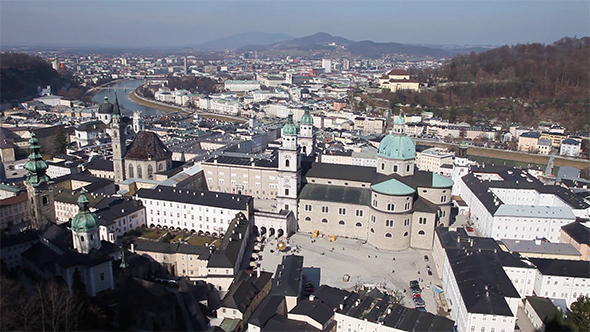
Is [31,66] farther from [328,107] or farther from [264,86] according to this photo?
[328,107]

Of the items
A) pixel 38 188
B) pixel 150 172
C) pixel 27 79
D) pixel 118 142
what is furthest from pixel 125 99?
pixel 38 188

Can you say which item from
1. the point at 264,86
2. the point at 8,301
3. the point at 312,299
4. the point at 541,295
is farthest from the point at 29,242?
the point at 264,86

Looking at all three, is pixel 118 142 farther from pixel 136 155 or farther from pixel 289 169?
pixel 289 169

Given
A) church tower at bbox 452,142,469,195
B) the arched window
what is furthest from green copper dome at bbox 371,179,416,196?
the arched window

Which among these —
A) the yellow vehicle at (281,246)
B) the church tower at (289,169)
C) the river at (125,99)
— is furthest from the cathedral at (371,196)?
the river at (125,99)

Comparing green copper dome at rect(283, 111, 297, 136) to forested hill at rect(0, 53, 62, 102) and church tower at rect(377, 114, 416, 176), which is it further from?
forested hill at rect(0, 53, 62, 102)

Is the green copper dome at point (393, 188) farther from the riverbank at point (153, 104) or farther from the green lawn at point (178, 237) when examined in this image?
the riverbank at point (153, 104)
